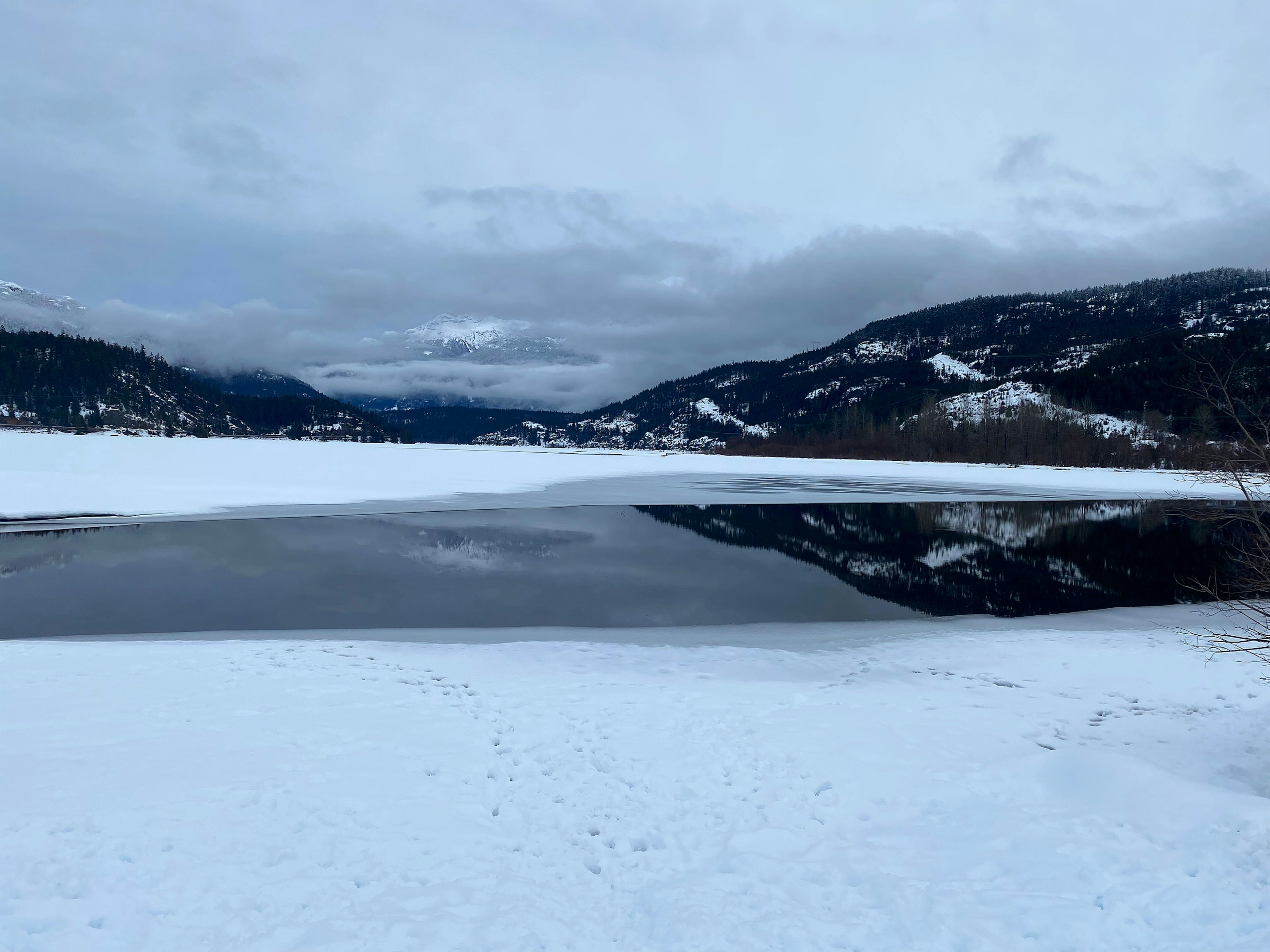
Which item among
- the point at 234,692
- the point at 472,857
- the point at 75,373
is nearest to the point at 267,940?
the point at 472,857

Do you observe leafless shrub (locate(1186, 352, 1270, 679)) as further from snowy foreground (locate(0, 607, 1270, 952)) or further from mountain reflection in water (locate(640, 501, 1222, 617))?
mountain reflection in water (locate(640, 501, 1222, 617))

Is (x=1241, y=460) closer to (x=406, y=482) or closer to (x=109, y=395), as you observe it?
(x=406, y=482)

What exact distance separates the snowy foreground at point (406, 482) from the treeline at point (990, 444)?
67.6 feet

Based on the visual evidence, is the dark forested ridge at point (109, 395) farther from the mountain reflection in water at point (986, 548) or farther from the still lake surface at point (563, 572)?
the mountain reflection in water at point (986, 548)

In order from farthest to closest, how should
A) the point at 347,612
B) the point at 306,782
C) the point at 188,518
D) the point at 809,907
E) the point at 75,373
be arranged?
the point at 75,373, the point at 188,518, the point at 347,612, the point at 306,782, the point at 809,907

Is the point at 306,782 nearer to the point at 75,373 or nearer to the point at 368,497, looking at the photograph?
the point at 368,497

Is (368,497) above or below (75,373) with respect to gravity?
below

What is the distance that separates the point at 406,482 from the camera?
128 feet

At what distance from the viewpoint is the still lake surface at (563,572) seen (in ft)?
39.7

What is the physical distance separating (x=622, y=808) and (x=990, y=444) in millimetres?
105613

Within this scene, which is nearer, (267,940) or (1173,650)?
(267,940)

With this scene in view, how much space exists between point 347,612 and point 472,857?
8.45 meters

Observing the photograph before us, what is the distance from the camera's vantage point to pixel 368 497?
30875 mm

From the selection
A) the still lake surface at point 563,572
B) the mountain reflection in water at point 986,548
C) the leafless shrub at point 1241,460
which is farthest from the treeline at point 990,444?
the leafless shrub at point 1241,460
